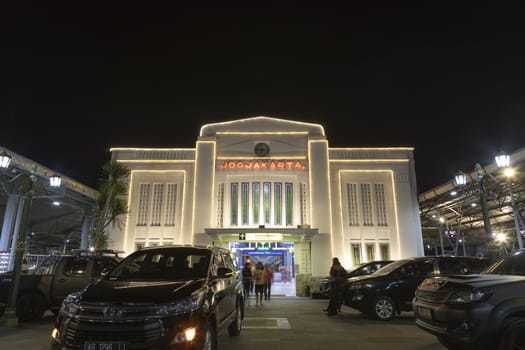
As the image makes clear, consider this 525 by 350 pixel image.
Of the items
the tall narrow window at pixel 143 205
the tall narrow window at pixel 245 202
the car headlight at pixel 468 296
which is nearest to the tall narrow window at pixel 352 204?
the tall narrow window at pixel 245 202

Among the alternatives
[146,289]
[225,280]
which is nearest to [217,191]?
[225,280]

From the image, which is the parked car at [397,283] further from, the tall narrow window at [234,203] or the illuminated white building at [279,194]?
the tall narrow window at [234,203]

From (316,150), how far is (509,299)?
18560 millimetres

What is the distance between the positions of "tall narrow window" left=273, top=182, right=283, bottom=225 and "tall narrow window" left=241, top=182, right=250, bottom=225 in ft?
5.80

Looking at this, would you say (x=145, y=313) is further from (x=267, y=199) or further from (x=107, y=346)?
(x=267, y=199)

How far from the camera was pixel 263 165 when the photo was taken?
22.4 meters

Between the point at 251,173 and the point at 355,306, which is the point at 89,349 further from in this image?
the point at 251,173

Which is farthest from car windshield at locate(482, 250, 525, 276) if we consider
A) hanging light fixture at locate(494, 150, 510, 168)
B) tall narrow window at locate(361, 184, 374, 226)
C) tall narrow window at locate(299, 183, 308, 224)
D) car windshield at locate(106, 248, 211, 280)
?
tall narrow window at locate(361, 184, 374, 226)

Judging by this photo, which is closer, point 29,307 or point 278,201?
point 29,307

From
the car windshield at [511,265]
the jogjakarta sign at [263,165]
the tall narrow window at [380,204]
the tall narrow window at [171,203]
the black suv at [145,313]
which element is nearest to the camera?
the black suv at [145,313]

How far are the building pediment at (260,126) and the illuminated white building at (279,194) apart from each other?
0.07 m

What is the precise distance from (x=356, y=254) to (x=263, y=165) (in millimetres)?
8573

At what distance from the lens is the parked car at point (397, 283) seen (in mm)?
9828

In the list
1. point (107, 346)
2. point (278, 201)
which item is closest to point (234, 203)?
point (278, 201)
